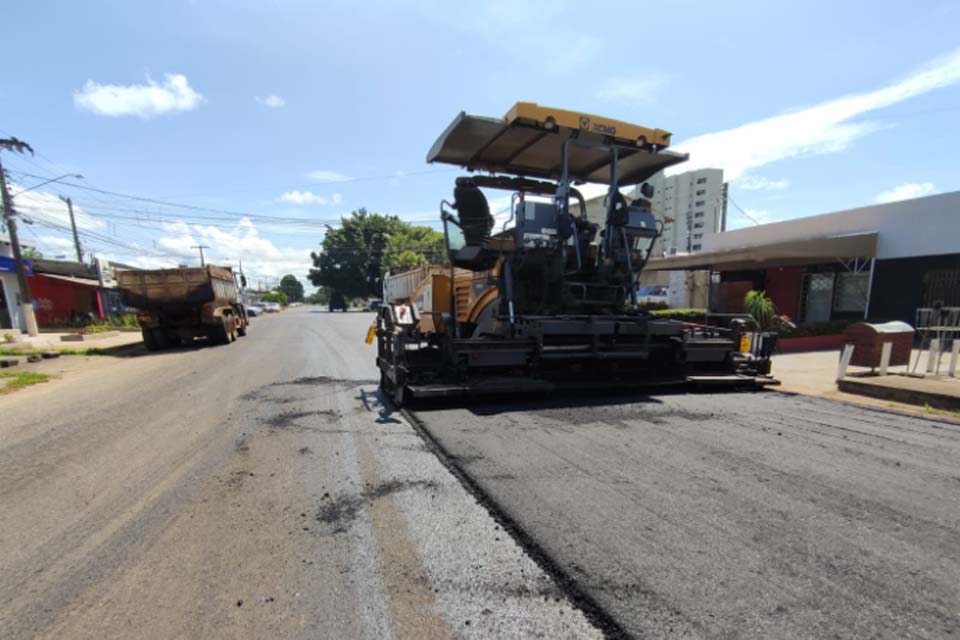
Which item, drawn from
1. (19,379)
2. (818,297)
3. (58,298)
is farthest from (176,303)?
(818,297)

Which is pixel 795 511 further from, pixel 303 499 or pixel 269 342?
pixel 269 342

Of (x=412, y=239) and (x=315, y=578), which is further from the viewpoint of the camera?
(x=412, y=239)

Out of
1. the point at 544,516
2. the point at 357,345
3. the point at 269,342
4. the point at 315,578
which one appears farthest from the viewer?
the point at 269,342

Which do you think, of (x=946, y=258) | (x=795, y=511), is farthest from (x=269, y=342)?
(x=946, y=258)

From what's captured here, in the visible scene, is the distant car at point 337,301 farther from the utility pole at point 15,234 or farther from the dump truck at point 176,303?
the dump truck at point 176,303

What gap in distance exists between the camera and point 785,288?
1712 centimetres

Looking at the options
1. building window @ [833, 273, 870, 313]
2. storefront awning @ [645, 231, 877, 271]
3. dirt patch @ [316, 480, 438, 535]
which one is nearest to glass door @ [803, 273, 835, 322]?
building window @ [833, 273, 870, 313]

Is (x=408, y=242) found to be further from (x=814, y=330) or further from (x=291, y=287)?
(x=291, y=287)

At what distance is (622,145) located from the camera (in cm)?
554

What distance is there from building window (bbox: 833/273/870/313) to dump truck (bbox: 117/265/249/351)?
21053mm

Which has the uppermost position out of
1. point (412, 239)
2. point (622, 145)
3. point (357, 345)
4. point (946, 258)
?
point (412, 239)

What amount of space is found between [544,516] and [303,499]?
166 cm

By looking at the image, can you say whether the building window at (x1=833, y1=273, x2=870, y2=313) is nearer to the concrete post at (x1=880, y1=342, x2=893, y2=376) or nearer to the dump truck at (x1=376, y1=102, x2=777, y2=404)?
the concrete post at (x1=880, y1=342, x2=893, y2=376)

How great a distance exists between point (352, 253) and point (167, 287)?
4185cm
